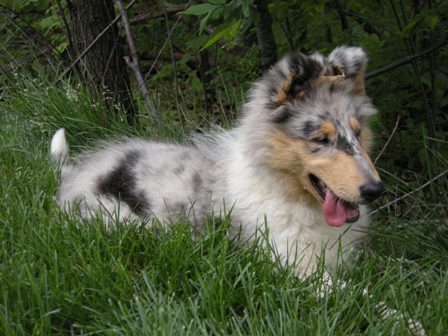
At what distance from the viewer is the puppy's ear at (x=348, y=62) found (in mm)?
4148

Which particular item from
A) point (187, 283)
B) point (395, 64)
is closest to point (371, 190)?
point (187, 283)

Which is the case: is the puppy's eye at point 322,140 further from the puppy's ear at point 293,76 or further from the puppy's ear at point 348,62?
the puppy's ear at point 348,62

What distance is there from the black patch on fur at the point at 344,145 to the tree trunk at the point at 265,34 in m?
1.85

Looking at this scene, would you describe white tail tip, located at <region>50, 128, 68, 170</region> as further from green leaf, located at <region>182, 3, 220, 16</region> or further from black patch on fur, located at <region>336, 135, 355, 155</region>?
black patch on fur, located at <region>336, 135, 355, 155</region>

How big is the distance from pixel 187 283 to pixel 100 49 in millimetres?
3584

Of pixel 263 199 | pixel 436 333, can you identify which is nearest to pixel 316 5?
pixel 263 199

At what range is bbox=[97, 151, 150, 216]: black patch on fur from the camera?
4523 mm

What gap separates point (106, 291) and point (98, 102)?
309 centimetres

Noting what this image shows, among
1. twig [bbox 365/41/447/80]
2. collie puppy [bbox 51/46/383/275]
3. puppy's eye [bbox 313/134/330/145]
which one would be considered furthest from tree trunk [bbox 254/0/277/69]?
puppy's eye [bbox 313/134/330/145]

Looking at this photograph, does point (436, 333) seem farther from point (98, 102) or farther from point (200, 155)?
point (98, 102)

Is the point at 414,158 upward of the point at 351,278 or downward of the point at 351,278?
downward

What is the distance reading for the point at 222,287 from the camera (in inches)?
133

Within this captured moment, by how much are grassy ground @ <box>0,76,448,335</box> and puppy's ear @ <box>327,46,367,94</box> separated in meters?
0.93

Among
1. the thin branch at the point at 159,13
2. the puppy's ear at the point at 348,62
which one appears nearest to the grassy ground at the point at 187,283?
the puppy's ear at the point at 348,62
